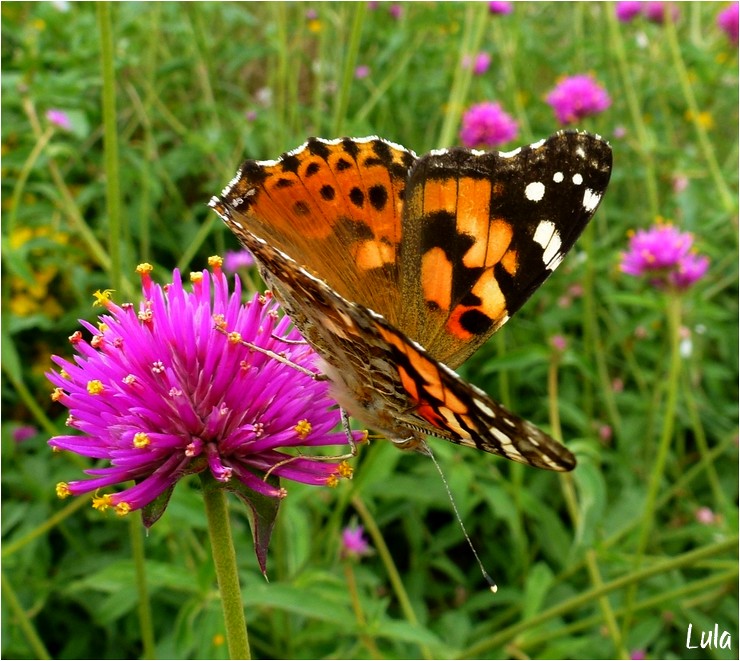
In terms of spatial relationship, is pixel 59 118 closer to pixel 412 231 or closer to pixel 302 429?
pixel 412 231

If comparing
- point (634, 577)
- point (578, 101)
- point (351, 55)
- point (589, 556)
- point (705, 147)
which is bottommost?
point (634, 577)

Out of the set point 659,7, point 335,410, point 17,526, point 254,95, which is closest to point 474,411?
point 335,410

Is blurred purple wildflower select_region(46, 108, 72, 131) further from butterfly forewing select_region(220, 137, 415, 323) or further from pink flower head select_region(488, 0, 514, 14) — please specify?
pink flower head select_region(488, 0, 514, 14)

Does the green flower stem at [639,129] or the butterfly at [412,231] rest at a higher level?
the green flower stem at [639,129]

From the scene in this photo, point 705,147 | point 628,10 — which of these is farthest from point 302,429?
point 628,10

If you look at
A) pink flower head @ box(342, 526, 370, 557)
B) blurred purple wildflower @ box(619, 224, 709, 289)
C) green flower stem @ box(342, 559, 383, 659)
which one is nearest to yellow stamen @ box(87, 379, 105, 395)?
green flower stem @ box(342, 559, 383, 659)

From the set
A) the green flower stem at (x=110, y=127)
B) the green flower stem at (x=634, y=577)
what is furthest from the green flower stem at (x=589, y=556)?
the green flower stem at (x=110, y=127)

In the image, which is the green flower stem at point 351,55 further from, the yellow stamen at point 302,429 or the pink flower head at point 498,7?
the pink flower head at point 498,7
